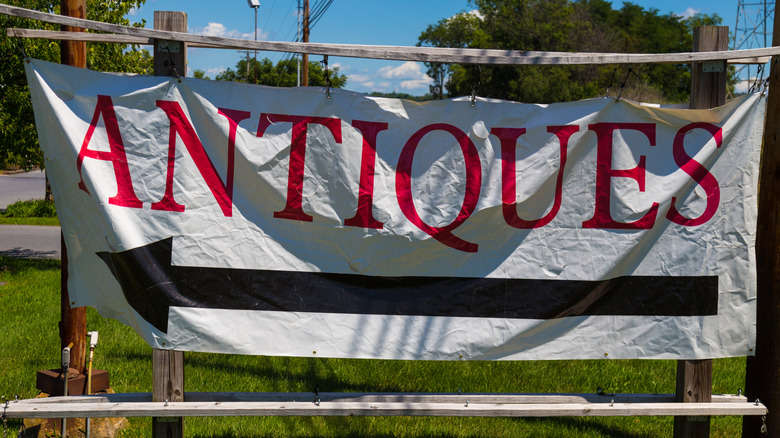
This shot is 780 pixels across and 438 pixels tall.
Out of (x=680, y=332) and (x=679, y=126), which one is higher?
(x=679, y=126)

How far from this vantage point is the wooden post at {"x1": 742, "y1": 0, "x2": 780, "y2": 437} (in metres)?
4.14

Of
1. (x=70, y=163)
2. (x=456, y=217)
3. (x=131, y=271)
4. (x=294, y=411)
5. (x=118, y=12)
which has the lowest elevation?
(x=294, y=411)

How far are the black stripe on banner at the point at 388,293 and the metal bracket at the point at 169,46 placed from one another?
1.08 metres

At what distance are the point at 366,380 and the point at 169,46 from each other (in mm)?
3793

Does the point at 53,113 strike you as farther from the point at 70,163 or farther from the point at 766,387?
the point at 766,387

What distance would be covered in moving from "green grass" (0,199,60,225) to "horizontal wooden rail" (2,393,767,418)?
1657 centimetres

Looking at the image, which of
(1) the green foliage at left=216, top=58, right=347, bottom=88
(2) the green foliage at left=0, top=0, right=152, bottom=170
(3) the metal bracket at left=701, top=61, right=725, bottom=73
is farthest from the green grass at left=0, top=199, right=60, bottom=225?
(1) the green foliage at left=216, top=58, right=347, bottom=88

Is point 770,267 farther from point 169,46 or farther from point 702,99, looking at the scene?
point 169,46

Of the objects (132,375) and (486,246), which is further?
(132,375)

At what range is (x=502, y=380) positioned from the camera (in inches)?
252

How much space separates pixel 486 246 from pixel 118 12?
9.81m

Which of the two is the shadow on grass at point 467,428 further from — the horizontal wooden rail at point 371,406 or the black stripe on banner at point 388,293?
the black stripe on banner at point 388,293

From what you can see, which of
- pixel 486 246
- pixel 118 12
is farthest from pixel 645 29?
pixel 486 246

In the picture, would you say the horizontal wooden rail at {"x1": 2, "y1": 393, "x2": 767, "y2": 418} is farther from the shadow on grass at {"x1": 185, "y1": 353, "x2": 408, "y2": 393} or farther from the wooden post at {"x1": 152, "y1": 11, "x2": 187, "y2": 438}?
the shadow on grass at {"x1": 185, "y1": 353, "x2": 408, "y2": 393}
